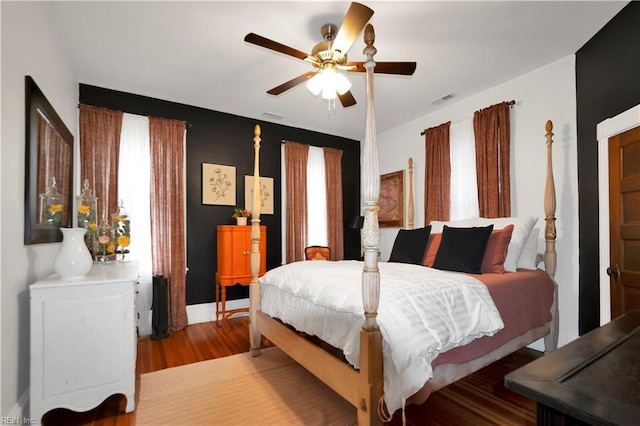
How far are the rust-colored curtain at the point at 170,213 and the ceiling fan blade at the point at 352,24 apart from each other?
2.59 m

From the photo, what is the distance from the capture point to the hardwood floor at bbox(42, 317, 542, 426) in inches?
74.1

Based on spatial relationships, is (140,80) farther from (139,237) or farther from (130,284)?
(130,284)

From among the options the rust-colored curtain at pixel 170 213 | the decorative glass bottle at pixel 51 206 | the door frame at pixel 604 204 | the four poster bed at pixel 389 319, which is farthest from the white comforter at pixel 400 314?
the rust-colored curtain at pixel 170 213

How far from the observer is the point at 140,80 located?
3.32 m

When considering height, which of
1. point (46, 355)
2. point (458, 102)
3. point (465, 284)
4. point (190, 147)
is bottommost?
point (46, 355)

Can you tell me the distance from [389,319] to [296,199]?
330 centimetres

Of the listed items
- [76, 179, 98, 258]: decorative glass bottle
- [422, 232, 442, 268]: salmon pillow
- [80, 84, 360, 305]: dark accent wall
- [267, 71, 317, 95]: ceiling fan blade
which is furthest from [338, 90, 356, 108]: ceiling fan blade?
[76, 179, 98, 258]: decorative glass bottle

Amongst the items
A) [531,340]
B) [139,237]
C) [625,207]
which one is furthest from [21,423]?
[625,207]

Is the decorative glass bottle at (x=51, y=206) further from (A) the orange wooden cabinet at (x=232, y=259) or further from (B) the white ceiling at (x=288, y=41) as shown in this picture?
(A) the orange wooden cabinet at (x=232, y=259)

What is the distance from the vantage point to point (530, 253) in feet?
9.44

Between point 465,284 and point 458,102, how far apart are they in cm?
281

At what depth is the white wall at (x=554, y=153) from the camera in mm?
2904

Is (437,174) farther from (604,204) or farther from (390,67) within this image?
(390,67)

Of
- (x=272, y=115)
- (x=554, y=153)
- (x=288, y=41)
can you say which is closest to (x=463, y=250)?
(x=554, y=153)
